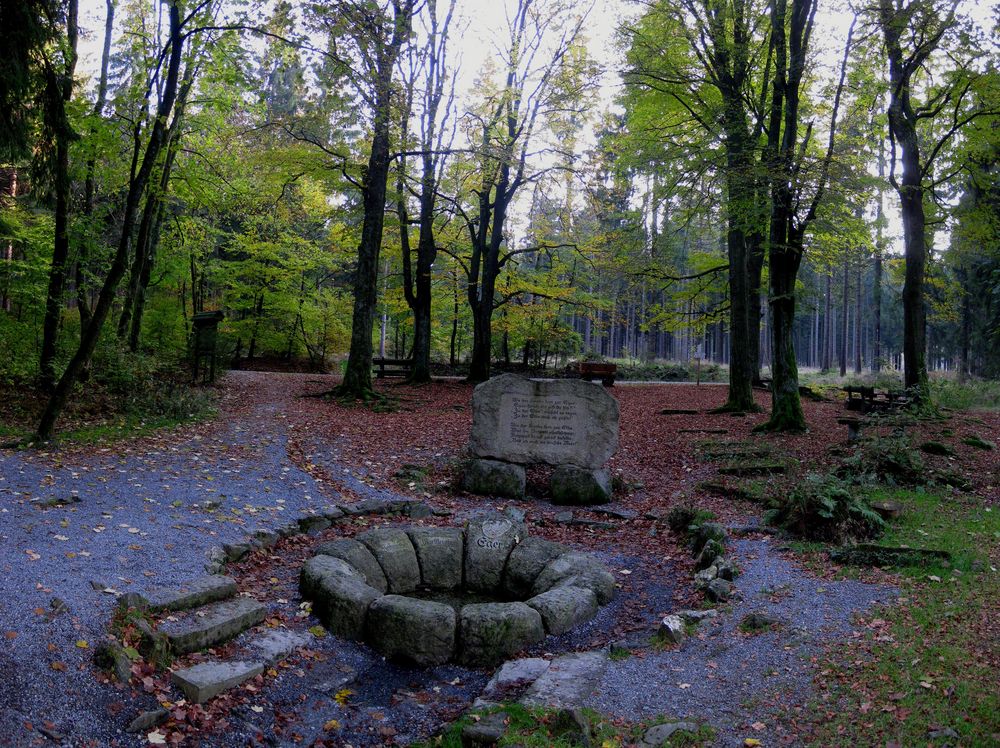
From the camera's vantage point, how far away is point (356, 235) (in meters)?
20.0

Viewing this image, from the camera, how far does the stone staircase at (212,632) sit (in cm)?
418

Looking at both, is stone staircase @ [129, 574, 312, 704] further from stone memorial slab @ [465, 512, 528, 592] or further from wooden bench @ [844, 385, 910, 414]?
wooden bench @ [844, 385, 910, 414]

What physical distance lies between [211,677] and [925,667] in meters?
4.40

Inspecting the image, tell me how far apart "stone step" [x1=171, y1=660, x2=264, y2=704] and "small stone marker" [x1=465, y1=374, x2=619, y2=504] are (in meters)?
5.45

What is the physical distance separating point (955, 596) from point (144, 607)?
6048mm

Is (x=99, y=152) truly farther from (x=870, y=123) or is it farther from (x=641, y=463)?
(x=870, y=123)

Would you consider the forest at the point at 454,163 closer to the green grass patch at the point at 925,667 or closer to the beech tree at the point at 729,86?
the beech tree at the point at 729,86

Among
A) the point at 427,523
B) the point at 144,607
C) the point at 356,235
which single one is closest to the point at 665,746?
the point at 144,607

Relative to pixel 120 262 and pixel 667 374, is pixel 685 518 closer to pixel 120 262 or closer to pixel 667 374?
pixel 120 262

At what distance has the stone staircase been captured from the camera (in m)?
4.18

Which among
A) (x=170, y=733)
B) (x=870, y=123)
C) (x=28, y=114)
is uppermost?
(x=870, y=123)

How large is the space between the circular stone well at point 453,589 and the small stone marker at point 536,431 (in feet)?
7.60

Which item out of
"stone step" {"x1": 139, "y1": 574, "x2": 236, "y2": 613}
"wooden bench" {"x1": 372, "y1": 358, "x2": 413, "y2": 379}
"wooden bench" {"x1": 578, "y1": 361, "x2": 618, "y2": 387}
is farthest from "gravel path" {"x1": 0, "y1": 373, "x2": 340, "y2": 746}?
"wooden bench" {"x1": 578, "y1": 361, "x2": 618, "y2": 387}

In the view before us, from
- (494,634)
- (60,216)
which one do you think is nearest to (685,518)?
(494,634)
